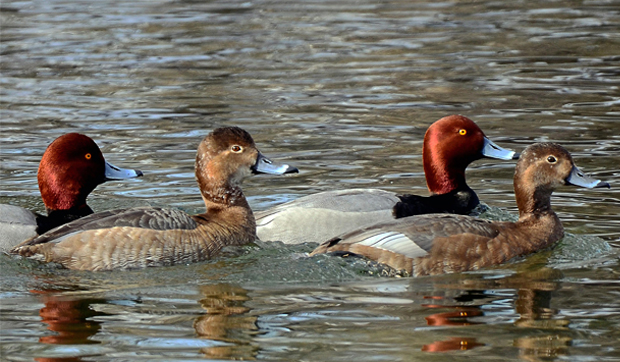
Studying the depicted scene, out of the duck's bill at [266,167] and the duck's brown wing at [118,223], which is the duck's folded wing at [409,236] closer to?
the duck's bill at [266,167]

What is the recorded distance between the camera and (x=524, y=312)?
20.6ft

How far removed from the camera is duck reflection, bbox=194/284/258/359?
570 centimetres

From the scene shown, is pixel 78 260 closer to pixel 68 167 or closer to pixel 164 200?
pixel 68 167

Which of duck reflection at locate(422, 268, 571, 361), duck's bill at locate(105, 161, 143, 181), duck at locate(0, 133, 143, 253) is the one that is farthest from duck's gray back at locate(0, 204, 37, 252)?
duck reflection at locate(422, 268, 571, 361)

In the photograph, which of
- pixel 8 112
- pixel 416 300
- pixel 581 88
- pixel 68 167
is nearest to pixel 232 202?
pixel 68 167

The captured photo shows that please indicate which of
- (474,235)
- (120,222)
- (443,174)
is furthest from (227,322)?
(443,174)

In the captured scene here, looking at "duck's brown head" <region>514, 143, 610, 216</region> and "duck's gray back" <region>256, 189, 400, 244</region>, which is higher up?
"duck's brown head" <region>514, 143, 610, 216</region>

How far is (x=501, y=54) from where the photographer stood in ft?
55.2

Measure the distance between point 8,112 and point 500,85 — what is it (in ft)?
21.1

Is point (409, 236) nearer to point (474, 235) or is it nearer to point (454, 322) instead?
point (474, 235)

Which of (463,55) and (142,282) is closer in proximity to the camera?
(142,282)

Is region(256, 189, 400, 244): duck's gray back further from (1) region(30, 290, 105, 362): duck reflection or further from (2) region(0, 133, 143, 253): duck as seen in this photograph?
(1) region(30, 290, 105, 362): duck reflection

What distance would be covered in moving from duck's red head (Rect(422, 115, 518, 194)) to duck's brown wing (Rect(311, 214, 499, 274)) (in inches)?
70.6

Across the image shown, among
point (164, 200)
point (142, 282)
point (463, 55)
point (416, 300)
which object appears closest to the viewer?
point (416, 300)
